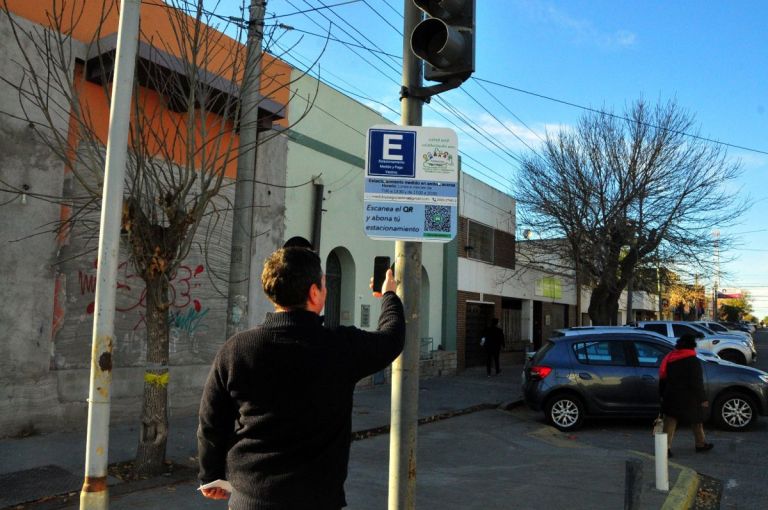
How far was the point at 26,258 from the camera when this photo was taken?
797cm

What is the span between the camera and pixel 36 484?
5.95 m

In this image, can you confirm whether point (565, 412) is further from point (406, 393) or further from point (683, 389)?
point (406, 393)

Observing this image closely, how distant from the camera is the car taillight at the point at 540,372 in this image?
34.7ft

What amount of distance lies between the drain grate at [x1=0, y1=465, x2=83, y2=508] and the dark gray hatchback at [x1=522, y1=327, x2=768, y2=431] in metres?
7.18

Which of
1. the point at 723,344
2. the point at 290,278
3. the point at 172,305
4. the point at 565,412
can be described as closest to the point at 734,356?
the point at 723,344

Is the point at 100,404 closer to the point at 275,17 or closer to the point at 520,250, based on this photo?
the point at 275,17

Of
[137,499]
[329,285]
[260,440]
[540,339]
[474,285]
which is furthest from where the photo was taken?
[540,339]

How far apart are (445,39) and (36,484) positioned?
5.53 metres

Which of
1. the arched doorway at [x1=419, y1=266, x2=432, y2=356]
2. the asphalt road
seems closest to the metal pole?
the asphalt road

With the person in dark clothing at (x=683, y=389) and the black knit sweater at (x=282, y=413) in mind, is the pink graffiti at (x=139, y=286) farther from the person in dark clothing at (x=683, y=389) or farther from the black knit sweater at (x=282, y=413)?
the person in dark clothing at (x=683, y=389)

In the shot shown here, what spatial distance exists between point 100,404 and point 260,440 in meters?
1.83

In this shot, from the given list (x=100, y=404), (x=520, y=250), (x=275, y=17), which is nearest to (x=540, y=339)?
(x=520, y=250)

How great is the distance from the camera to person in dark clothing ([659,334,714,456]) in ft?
26.2

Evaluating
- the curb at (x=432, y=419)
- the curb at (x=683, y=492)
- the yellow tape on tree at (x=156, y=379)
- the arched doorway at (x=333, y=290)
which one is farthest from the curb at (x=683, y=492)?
the arched doorway at (x=333, y=290)
